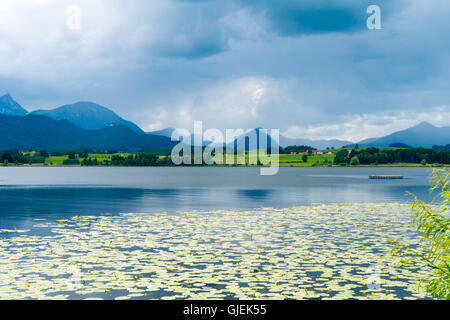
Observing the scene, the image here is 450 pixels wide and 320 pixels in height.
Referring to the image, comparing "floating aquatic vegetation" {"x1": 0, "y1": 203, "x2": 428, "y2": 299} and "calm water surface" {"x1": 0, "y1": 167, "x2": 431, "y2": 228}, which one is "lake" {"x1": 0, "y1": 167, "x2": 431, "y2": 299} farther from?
"calm water surface" {"x1": 0, "y1": 167, "x2": 431, "y2": 228}

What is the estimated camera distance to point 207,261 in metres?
20.3

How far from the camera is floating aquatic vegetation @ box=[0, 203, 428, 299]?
50.5 ft

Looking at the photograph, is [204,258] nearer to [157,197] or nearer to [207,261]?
[207,261]

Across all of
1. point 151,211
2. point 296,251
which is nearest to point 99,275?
point 296,251

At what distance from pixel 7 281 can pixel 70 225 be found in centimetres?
1798

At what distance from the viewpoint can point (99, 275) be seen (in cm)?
1767

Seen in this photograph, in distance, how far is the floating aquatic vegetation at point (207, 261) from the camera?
15.4 m

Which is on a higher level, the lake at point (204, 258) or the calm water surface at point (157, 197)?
the lake at point (204, 258)

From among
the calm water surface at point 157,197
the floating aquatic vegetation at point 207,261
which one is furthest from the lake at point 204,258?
the calm water surface at point 157,197

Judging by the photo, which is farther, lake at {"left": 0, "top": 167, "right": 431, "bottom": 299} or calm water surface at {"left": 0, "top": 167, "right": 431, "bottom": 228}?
calm water surface at {"left": 0, "top": 167, "right": 431, "bottom": 228}

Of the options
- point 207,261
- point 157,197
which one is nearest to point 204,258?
point 207,261

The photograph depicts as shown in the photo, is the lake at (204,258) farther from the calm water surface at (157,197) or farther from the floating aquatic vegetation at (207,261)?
the calm water surface at (157,197)

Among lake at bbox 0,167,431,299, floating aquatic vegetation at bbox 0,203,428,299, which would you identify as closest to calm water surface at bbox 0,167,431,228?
lake at bbox 0,167,431,299
